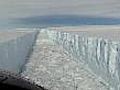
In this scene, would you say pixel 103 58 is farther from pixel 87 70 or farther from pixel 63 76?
pixel 87 70

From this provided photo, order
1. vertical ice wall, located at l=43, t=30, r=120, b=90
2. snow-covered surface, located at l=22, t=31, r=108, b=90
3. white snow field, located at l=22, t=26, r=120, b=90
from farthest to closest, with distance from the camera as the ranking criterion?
snow-covered surface, located at l=22, t=31, r=108, b=90 → white snow field, located at l=22, t=26, r=120, b=90 → vertical ice wall, located at l=43, t=30, r=120, b=90

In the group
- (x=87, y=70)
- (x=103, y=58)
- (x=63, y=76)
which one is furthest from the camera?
(x=87, y=70)

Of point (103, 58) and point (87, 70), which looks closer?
point (103, 58)

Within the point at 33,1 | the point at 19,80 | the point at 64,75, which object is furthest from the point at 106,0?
the point at 19,80

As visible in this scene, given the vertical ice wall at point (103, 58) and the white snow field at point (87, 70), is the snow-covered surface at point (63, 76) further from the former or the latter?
the vertical ice wall at point (103, 58)

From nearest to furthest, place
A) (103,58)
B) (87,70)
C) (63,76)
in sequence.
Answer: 1. (103,58)
2. (63,76)
3. (87,70)

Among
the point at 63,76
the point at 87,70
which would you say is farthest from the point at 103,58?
the point at 87,70

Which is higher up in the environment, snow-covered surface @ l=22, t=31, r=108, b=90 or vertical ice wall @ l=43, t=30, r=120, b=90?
vertical ice wall @ l=43, t=30, r=120, b=90

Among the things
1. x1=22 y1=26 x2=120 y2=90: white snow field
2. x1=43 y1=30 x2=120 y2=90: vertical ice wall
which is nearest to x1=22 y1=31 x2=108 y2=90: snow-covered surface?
x1=22 y1=26 x2=120 y2=90: white snow field

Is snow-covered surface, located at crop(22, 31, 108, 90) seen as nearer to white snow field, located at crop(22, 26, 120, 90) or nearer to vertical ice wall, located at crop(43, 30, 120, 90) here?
white snow field, located at crop(22, 26, 120, 90)

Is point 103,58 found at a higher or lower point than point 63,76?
higher

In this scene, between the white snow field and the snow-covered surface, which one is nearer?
the white snow field

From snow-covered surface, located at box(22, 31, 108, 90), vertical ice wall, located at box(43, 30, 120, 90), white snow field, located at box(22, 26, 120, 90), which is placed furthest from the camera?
snow-covered surface, located at box(22, 31, 108, 90)

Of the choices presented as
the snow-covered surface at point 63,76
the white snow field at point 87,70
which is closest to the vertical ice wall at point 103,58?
the white snow field at point 87,70
